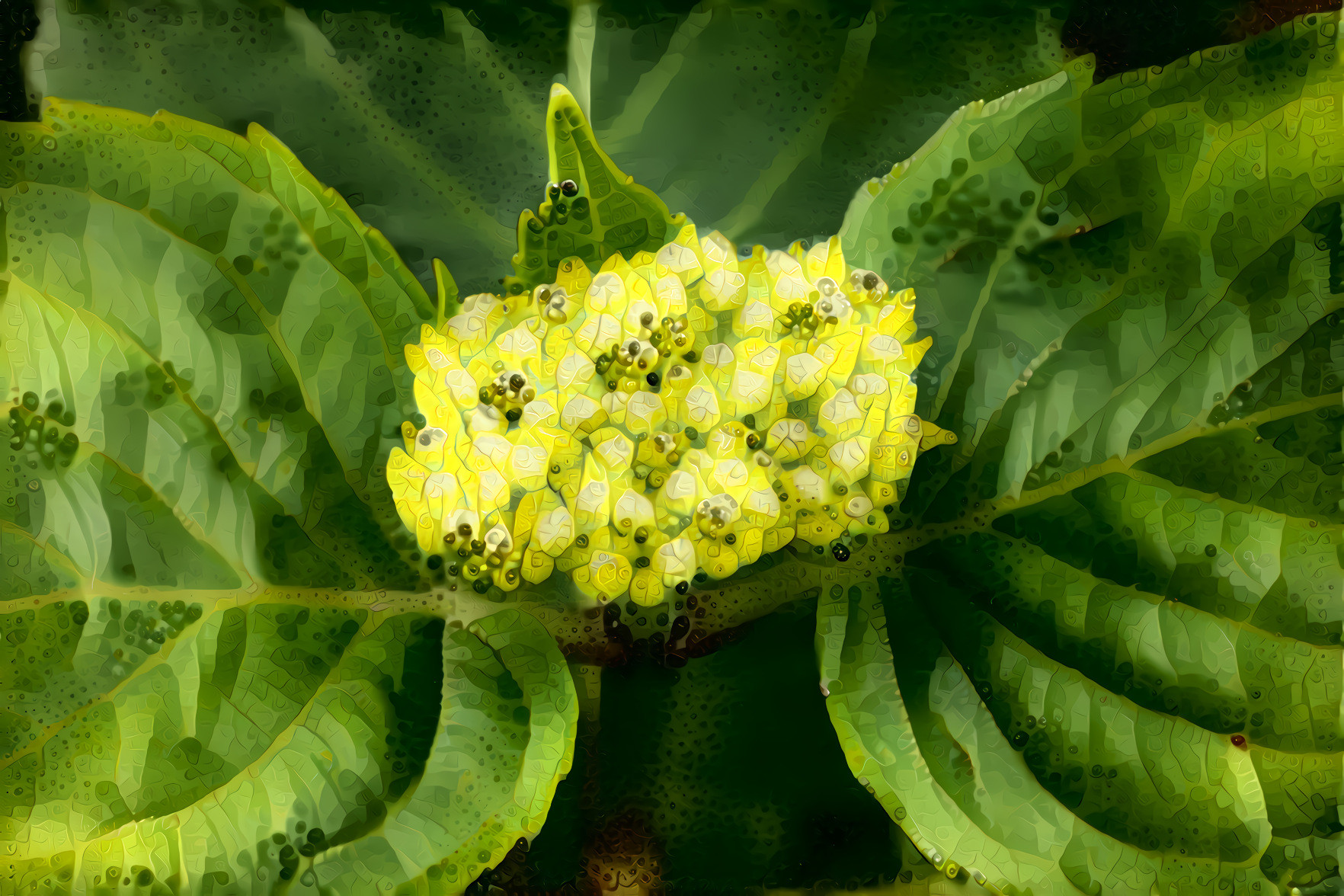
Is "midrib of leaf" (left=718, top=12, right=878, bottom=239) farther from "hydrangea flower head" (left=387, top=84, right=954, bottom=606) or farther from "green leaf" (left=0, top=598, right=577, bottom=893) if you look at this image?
"green leaf" (left=0, top=598, right=577, bottom=893)

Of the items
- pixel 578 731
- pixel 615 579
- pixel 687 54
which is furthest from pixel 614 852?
pixel 687 54

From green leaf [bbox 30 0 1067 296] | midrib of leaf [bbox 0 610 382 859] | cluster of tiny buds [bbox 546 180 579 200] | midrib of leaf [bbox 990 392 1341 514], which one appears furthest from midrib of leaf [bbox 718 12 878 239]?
midrib of leaf [bbox 0 610 382 859]

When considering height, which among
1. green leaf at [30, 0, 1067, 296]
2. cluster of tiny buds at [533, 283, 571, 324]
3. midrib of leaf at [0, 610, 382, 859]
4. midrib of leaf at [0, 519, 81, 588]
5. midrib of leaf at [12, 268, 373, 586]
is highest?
green leaf at [30, 0, 1067, 296]

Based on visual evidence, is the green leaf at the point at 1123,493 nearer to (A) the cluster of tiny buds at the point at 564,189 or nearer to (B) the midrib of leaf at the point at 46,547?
(A) the cluster of tiny buds at the point at 564,189

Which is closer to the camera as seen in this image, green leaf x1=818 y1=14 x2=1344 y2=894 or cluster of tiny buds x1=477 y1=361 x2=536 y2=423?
cluster of tiny buds x1=477 y1=361 x2=536 y2=423

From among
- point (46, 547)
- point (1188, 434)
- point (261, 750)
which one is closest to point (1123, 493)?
point (1188, 434)

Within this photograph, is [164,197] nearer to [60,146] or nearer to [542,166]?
[60,146]
